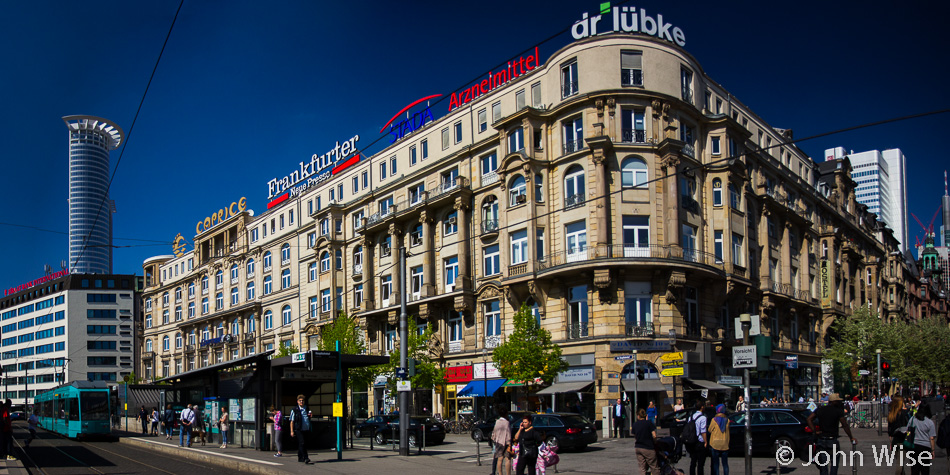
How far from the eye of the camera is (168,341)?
9800 cm

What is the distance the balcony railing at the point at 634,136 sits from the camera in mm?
41562

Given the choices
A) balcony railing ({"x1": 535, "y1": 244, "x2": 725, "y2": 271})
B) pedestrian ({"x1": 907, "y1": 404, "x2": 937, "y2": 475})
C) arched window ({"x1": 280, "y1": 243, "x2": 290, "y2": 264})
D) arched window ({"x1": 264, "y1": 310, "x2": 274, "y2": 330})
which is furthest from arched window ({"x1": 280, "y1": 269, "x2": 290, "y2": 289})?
pedestrian ({"x1": 907, "y1": 404, "x2": 937, "y2": 475})

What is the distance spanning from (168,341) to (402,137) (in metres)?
56.7

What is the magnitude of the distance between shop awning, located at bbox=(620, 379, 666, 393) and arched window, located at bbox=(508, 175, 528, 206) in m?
11.3

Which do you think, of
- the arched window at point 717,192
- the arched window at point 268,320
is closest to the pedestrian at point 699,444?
the arched window at point 717,192

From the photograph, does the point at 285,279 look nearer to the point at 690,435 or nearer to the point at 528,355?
the point at 528,355

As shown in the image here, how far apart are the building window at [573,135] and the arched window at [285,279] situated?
35.3 metres

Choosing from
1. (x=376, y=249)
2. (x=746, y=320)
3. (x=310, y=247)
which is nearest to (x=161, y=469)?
(x=746, y=320)

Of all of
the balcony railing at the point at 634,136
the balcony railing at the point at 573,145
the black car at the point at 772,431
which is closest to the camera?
the black car at the point at 772,431

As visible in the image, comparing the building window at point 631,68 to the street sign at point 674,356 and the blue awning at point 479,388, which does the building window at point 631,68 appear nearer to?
the street sign at point 674,356

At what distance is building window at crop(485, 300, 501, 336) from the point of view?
46219mm

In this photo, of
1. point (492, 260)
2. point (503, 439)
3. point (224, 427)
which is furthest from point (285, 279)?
point (503, 439)

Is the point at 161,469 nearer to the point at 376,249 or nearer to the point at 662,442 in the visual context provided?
the point at 662,442

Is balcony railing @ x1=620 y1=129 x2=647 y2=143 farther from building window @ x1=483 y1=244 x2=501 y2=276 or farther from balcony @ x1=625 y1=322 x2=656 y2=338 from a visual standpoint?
building window @ x1=483 y1=244 x2=501 y2=276
